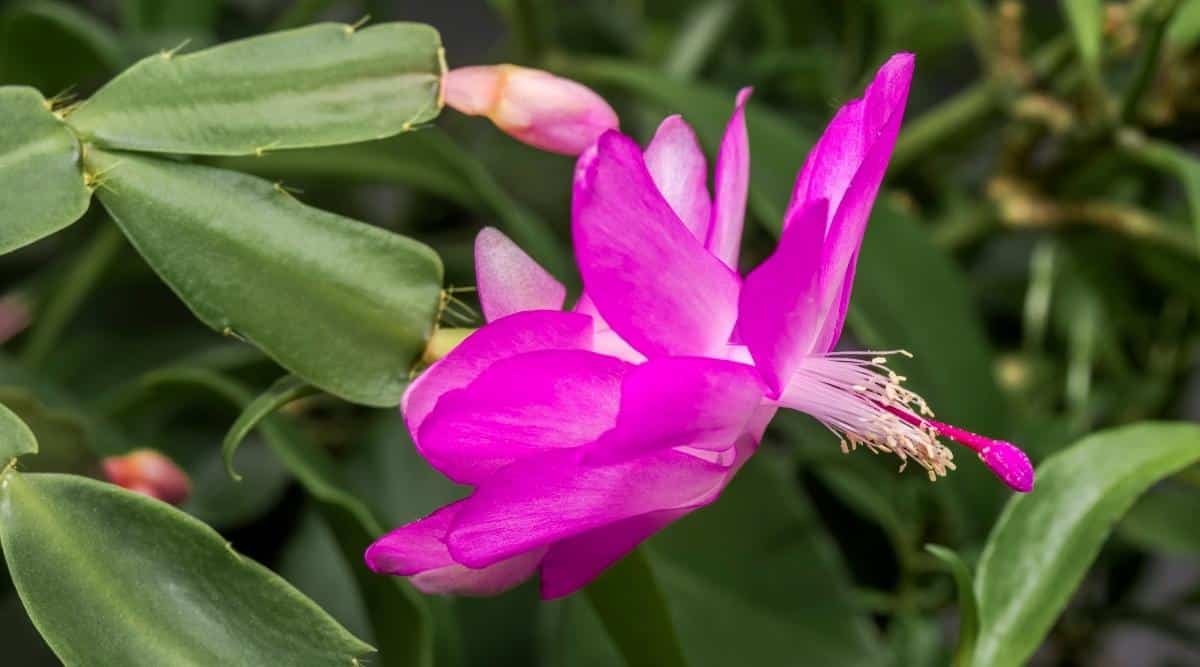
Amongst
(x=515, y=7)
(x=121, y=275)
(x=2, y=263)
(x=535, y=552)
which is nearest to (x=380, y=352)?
(x=535, y=552)

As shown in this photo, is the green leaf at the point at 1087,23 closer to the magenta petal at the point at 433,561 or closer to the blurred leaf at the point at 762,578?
the blurred leaf at the point at 762,578

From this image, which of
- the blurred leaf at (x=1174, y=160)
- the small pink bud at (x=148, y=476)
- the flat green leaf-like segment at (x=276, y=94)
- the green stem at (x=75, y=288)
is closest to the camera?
the flat green leaf-like segment at (x=276, y=94)

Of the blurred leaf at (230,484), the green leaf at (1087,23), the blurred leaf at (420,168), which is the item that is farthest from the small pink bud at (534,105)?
the blurred leaf at (230,484)

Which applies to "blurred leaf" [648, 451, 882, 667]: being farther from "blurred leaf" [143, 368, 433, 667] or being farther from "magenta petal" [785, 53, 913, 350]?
"magenta petal" [785, 53, 913, 350]

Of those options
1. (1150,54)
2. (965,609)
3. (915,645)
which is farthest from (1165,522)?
(965,609)

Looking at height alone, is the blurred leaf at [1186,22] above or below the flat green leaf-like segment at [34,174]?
above
